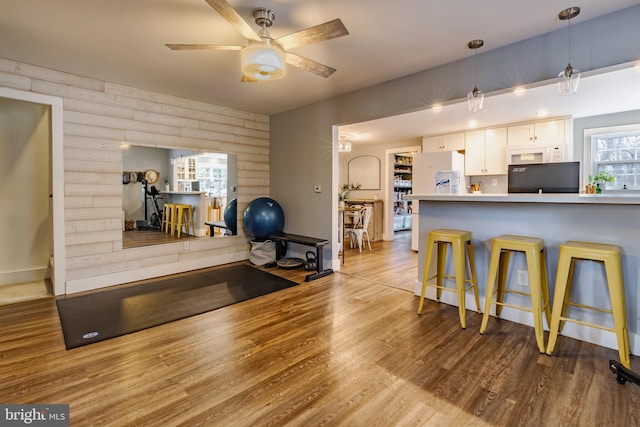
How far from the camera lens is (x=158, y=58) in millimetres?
2973

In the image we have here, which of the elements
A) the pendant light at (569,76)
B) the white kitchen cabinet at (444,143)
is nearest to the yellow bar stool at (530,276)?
the pendant light at (569,76)

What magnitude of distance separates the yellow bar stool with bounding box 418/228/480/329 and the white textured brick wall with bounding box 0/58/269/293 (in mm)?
3232

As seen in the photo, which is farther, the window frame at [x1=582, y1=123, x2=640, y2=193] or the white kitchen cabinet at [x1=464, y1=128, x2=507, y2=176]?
the white kitchen cabinet at [x1=464, y1=128, x2=507, y2=176]

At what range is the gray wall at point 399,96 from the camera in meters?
2.24

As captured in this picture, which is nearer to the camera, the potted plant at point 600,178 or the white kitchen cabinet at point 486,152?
the potted plant at point 600,178

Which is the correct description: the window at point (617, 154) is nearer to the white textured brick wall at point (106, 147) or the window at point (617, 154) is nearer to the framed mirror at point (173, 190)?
the framed mirror at point (173, 190)

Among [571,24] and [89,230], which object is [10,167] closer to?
[89,230]

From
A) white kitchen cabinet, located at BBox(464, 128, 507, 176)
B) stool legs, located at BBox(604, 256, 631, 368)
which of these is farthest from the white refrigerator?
stool legs, located at BBox(604, 256, 631, 368)

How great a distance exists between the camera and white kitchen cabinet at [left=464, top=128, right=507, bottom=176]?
5.23 m

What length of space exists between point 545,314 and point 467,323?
603 millimetres

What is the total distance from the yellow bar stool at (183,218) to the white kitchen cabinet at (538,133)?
17.4ft

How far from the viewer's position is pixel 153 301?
3123 mm

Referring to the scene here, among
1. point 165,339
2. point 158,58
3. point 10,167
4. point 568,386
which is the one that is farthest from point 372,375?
point 10,167

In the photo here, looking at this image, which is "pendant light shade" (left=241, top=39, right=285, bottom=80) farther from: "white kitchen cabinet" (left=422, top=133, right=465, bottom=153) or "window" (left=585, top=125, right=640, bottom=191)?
"window" (left=585, top=125, right=640, bottom=191)
